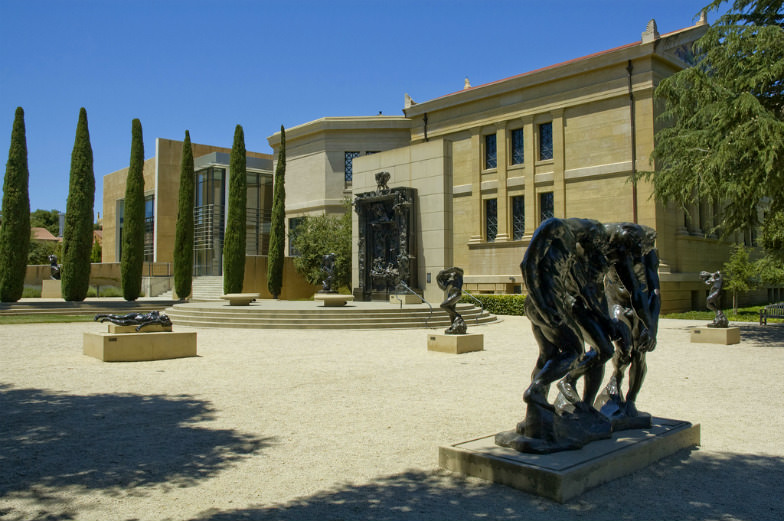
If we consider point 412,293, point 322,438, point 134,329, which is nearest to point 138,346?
point 134,329

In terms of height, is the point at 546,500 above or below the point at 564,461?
below

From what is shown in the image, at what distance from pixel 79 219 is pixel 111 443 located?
A: 24.2 metres

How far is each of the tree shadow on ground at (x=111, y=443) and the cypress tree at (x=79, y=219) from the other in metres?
20.6

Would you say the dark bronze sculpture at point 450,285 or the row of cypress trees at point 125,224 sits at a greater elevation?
the row of cypress trees at point 125,224

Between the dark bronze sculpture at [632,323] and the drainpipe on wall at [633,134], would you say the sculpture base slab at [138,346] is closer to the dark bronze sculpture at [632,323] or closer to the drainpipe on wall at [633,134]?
the dark bronze sculpture at [632,323]

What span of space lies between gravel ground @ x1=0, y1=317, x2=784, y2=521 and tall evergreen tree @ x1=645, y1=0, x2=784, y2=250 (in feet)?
16.6

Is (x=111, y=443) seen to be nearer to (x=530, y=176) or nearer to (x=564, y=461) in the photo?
(x=564, y=461)

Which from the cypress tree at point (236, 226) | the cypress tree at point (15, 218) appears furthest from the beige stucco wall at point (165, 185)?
the cypress tree at point (15, 218)

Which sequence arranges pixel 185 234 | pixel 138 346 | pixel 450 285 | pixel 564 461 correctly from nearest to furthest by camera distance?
pixel 564 461, pixel 138 346, pixel 450 285, pixel 185 234

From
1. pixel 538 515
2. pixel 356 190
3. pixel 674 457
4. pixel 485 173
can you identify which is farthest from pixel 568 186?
pixel 538 515

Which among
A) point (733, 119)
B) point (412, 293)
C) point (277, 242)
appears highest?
point (733, 119)

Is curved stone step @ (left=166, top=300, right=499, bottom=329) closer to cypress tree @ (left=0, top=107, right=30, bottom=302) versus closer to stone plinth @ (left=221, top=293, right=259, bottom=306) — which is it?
stone plinth @ (left=221, top=293, right=259, bottom=306)

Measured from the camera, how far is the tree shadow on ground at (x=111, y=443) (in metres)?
4.81

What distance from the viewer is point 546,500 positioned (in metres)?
4.27
